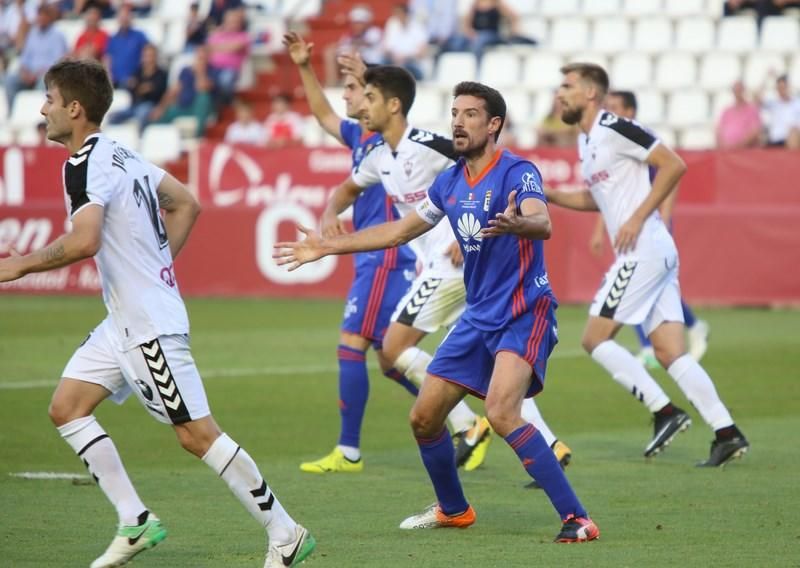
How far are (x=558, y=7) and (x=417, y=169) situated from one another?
16.5 m

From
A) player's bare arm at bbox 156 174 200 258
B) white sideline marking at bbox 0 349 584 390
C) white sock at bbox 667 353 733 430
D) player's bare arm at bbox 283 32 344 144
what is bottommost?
white sideline marking at bbox 0 349 584 390

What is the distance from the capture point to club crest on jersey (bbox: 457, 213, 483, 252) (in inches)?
290

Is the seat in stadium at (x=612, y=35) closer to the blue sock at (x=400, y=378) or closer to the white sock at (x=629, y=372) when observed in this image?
the white sock at (x=629, y=372)

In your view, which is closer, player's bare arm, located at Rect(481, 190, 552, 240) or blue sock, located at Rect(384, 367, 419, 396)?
player's bare arm, located at Rect(481, 190, 552, 240)

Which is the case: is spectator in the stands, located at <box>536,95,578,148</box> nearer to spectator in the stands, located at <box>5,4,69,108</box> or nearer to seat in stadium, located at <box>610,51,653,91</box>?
seat in stadium, located at <box>610,51,653,91</box>

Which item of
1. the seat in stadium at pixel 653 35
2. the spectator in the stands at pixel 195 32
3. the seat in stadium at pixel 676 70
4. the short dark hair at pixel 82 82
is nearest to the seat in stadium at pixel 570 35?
the seat in stadium at pixel 653 35

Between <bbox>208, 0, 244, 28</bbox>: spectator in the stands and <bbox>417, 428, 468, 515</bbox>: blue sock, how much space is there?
19.5 m

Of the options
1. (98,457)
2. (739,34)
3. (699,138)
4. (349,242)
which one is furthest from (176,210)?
(739,34)

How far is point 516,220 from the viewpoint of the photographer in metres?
6.66

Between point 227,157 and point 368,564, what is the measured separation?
53.7 ft

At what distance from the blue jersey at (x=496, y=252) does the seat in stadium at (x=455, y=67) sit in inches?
676

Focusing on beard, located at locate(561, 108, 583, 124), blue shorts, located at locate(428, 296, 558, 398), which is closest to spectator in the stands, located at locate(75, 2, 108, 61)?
beard, located at locate(561, 108, 583, 124)

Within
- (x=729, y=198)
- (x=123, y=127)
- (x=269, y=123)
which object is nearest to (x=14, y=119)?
(x=123, y=127)

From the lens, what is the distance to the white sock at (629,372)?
397 inches
